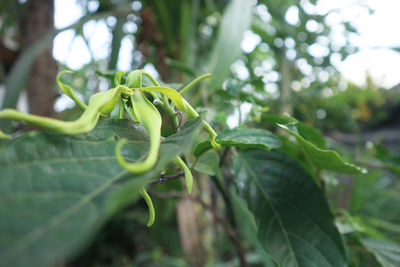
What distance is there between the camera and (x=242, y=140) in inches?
7.0

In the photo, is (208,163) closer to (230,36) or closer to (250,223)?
(250,223)

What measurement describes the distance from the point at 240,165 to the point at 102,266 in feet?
3.78

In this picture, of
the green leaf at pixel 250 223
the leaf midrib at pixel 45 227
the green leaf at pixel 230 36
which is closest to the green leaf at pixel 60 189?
the leaf midrib at pixel 45 227

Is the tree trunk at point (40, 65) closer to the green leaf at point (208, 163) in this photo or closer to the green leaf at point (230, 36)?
the green leaf at point (230, 36)

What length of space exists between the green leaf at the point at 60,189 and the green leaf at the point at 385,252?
0.26 m

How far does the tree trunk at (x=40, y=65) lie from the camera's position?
65cm

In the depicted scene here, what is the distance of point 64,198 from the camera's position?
10cm

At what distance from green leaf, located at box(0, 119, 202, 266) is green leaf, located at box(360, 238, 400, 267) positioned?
0.26 meters

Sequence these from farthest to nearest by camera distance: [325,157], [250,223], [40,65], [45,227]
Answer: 1. [40,65]
2. [250,223]
3. [325,157]
4. [45,227]

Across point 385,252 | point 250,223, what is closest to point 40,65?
point 250,223

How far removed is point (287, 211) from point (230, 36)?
412mm

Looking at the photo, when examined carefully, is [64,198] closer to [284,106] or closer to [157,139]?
[157,139]

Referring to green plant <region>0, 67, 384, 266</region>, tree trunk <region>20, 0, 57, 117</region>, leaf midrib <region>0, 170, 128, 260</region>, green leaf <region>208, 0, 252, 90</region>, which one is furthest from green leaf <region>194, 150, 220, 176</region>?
tree trunk <region>20, 0, 57, 117</region>

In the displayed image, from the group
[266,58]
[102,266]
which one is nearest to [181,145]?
[266,58]
